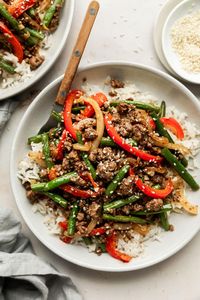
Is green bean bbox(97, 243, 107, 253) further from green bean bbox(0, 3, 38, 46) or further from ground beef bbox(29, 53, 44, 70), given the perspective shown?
green bean bbox(0, 3, 38, 46)

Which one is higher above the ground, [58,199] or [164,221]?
[58,199]

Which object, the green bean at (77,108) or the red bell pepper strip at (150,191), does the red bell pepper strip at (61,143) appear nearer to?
the green bean at (77,108)

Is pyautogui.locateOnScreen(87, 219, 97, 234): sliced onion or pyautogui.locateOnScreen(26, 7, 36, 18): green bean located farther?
pyautogui.locateOnScreen(26, 7, 36, 18): green bean

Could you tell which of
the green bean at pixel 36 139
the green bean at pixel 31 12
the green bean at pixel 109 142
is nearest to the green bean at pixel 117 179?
the green bean at pixel 109 142

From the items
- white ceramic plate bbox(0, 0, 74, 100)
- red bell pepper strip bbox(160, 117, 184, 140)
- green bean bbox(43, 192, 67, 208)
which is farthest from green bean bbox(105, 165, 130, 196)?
white ceramic plate bbox(0, 0, 74, 100)

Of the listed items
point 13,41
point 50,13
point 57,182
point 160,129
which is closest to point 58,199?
point 57,182

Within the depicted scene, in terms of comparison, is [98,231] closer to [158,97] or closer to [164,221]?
[164,221]

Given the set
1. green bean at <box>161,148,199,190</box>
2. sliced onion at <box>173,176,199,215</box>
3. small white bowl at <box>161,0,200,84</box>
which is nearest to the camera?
green bean at <box>161,148,199,190</box>
